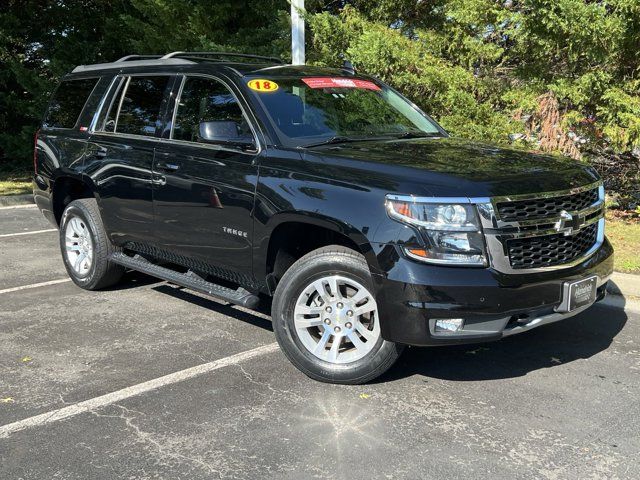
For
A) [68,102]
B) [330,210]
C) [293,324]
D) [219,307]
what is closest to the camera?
[330,210]

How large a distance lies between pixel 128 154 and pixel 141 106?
16.8 inches

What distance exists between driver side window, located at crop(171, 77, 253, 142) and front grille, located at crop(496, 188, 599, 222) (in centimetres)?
183

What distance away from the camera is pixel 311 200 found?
4016 mm

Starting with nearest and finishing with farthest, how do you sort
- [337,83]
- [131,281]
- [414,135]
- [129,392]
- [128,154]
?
[129,392] → [414,135] → [337,83] → [128,154] → [131,281]

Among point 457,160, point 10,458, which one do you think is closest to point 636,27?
point 457,160

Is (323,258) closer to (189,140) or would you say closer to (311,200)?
(311,200)

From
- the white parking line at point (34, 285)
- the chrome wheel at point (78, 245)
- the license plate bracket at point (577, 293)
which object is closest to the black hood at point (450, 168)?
the license plate bracket at point (577, 293)

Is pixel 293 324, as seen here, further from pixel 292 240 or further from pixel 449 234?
pixel 449 234

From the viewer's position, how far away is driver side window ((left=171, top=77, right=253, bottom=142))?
4.73 m

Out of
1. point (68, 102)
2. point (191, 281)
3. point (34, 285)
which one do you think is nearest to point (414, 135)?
point (191, 281)

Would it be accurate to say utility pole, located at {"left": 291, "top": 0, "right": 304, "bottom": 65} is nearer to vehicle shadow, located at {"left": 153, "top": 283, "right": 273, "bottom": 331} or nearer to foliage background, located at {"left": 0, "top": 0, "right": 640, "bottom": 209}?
foliage background, located at {"left": 0, "top": 0, "right": 640, "bottom": 209}

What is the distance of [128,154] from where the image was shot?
212 inches

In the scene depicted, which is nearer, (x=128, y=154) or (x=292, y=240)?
(x=292, y=240)

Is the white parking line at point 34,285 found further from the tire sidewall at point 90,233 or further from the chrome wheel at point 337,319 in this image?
the chrome wheel at point 337,319
